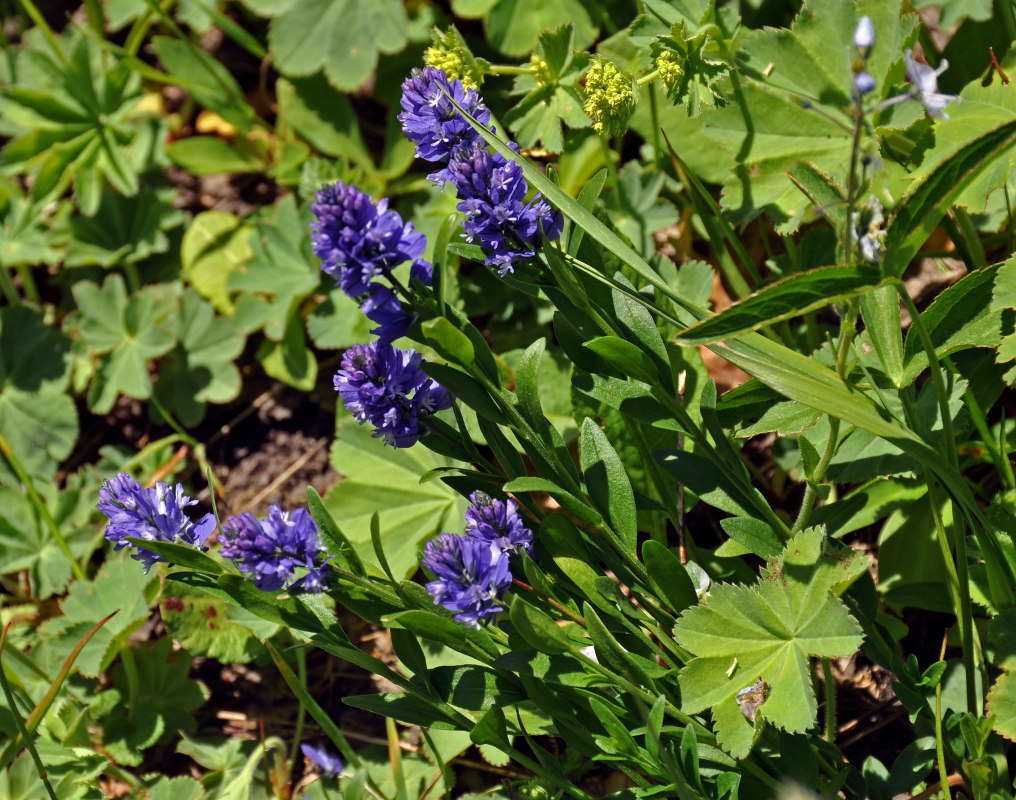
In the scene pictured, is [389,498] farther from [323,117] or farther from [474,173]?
[323,117]

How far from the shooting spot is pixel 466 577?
1242 mm

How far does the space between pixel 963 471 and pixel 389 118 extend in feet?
6.45

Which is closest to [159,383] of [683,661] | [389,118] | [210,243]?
[210,243]

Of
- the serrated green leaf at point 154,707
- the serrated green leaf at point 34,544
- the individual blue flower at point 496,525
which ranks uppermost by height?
the individual blue flower at point 496,525

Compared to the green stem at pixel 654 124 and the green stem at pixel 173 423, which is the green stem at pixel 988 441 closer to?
the green stem at pixel 654 124

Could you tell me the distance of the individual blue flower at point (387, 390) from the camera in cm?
127

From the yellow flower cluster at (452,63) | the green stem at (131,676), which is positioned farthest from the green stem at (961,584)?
the green stem at (131,676)

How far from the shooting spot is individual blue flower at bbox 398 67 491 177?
1.30 m

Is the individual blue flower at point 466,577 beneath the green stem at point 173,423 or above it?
above

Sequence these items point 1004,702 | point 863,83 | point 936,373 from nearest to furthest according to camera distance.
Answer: point 863,83 → point 936,373 → point 1004,702

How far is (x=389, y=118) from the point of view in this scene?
2.93 meters

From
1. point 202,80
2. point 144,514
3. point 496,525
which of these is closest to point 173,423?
point 202,80

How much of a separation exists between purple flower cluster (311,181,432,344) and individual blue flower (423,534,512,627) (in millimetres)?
334

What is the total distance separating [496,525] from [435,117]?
0.60 m
